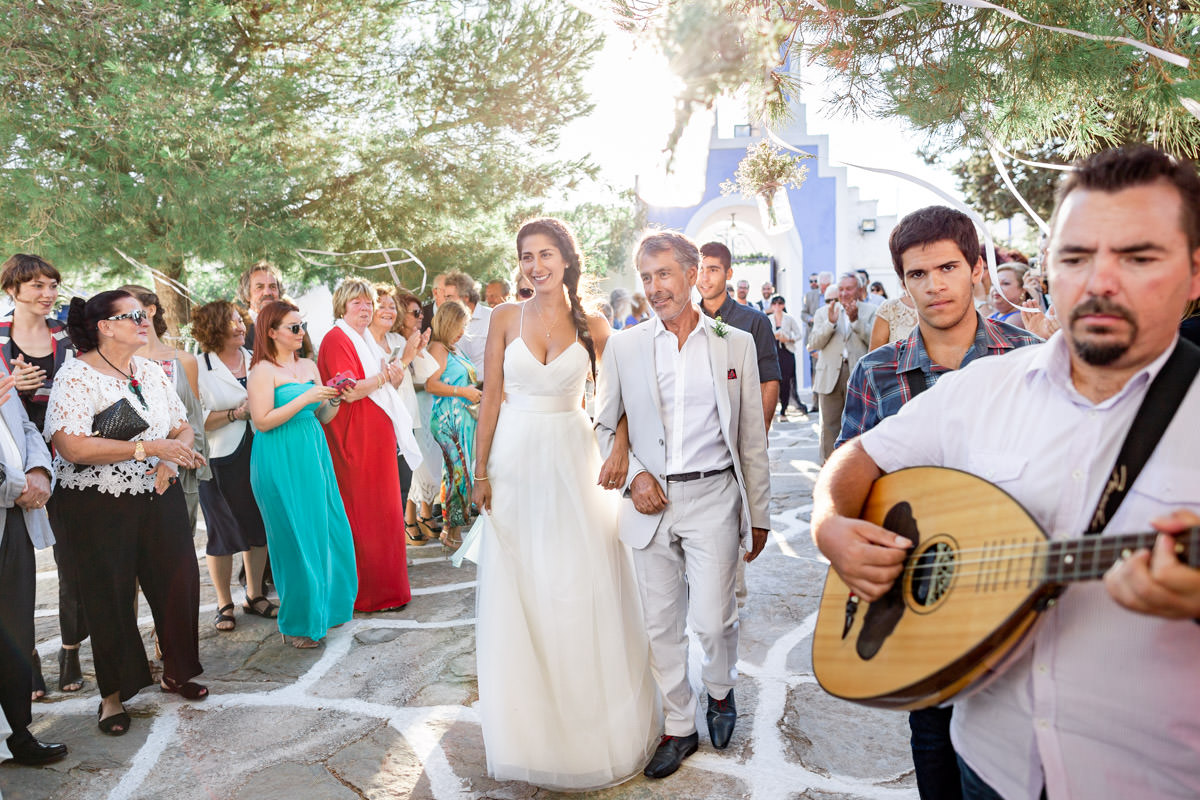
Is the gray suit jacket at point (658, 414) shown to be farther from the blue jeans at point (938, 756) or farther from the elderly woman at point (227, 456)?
the elderly woman at point (227, 456)

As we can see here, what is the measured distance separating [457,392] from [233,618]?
256 centimetres

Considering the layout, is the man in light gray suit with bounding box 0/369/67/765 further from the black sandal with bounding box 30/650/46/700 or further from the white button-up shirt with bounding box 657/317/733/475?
the white button-up shirt with bounding box 657/317/733/475

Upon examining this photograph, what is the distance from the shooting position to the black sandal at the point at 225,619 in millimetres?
4980

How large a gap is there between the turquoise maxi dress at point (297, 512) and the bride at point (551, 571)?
5.37 ft

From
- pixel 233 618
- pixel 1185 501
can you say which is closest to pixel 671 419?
pixel 1185 501

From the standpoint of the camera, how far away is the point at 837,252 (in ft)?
59.4

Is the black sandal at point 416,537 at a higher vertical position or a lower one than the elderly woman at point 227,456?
lower

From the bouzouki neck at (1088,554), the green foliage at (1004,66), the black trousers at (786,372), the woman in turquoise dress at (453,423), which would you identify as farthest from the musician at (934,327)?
the black trousers at (786,372)

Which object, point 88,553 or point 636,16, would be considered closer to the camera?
point 636,16

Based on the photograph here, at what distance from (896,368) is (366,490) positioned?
3.81 m

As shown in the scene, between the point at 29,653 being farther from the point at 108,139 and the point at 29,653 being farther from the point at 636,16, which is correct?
the point at 108,139

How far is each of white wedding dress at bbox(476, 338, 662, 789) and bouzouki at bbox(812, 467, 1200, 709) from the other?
1.66 m

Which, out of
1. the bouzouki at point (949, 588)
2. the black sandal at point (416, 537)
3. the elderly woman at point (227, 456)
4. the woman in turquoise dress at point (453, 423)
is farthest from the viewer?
the black sandal at point (416, 537)

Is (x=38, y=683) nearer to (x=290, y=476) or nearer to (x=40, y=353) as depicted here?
(x=290, y=476)
